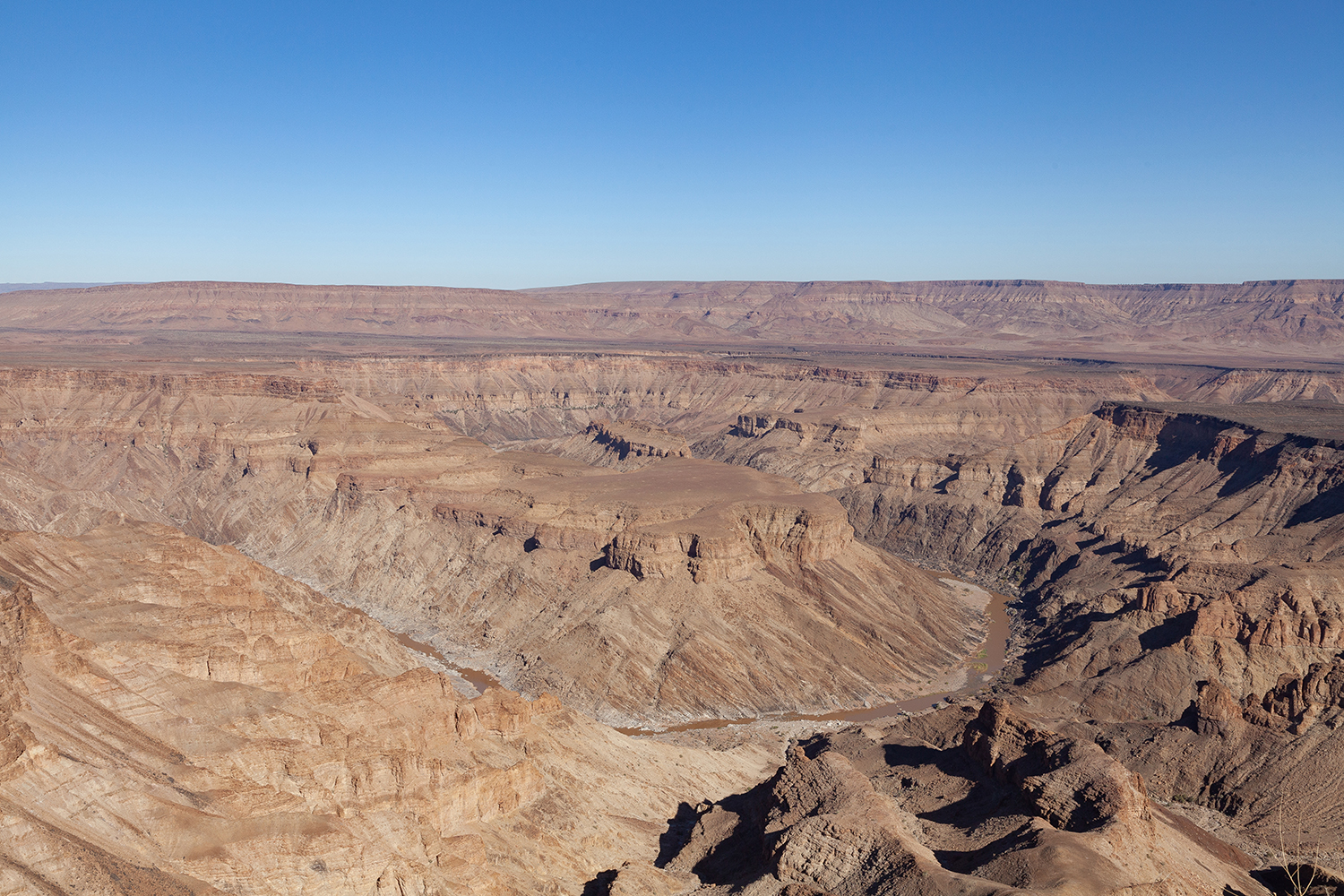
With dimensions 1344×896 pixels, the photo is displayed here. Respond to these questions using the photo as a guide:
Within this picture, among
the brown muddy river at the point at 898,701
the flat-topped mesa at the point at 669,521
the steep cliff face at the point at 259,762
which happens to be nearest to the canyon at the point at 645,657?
the steep cliff face at the point at 259,762

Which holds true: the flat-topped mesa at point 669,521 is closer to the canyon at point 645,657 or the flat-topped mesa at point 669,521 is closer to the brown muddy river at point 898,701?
the canyon at point 645,657

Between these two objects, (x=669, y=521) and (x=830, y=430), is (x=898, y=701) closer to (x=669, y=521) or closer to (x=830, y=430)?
(x=669, y=521)

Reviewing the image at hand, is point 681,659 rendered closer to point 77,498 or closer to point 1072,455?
point 77,498

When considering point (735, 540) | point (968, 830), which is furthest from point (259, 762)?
point (735, 540)

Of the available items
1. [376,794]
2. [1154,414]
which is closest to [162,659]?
[376,794]

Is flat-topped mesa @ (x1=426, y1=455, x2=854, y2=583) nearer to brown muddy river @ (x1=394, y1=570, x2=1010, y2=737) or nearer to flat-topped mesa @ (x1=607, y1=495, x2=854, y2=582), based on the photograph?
flat-topped mesa @ (x1=607, y1=495, x2=854, y2=582)

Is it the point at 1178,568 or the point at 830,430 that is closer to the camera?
the point at 1178,568

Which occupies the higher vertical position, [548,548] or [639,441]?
[639,441]
